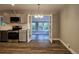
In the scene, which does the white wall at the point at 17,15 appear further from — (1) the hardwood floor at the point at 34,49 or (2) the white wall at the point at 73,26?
(2) the white wall at the point at 73,26

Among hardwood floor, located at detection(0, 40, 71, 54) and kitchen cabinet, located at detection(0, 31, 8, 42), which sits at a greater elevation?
kitchen cabinet, located at detection(0, 31, 8, 42)

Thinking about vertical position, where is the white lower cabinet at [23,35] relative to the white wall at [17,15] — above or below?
below

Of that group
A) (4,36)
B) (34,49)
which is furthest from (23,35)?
(34,49)

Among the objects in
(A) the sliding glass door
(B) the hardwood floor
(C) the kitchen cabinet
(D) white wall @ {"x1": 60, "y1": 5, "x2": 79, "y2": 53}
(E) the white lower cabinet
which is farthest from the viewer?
(A) the sliding glass door

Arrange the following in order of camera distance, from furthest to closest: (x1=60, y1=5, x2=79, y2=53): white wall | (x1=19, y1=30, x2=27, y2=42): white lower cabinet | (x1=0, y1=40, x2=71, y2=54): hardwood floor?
(x1=19, y1=30, x2=27, y2=42): white lower cabinet → (x1=0, y1=40, x2=71, y2=54): hardwood floor → (x1=60, y1=5, x2=79, y2=53): white wall

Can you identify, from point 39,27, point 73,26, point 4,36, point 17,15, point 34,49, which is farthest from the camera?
point 39,27

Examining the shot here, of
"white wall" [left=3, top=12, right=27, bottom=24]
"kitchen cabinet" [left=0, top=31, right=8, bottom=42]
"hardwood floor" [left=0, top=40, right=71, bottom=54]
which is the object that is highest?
"white wall" [left=3, top=12, right=27, bottom=24]

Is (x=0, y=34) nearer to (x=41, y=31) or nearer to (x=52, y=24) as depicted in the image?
(x=52, y=24)

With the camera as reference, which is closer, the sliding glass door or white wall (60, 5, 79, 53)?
white wall (60, 5, 79, 53)

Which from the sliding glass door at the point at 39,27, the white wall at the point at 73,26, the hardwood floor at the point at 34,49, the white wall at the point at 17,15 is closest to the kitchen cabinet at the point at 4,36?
the white wall at the point at 17,15

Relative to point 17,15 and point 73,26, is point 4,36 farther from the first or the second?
point 73,26

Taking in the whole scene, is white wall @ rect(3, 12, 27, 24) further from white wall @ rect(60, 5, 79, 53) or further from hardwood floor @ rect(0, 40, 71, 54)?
white wall @ rect(60, 5, 79, 53)

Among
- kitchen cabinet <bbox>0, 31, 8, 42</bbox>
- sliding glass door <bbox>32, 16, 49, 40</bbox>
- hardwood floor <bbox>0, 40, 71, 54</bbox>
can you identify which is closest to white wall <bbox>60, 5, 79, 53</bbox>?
hardwood floor <bbox>0, 40, 71, 54</bbox>

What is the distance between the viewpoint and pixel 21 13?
296 inches
